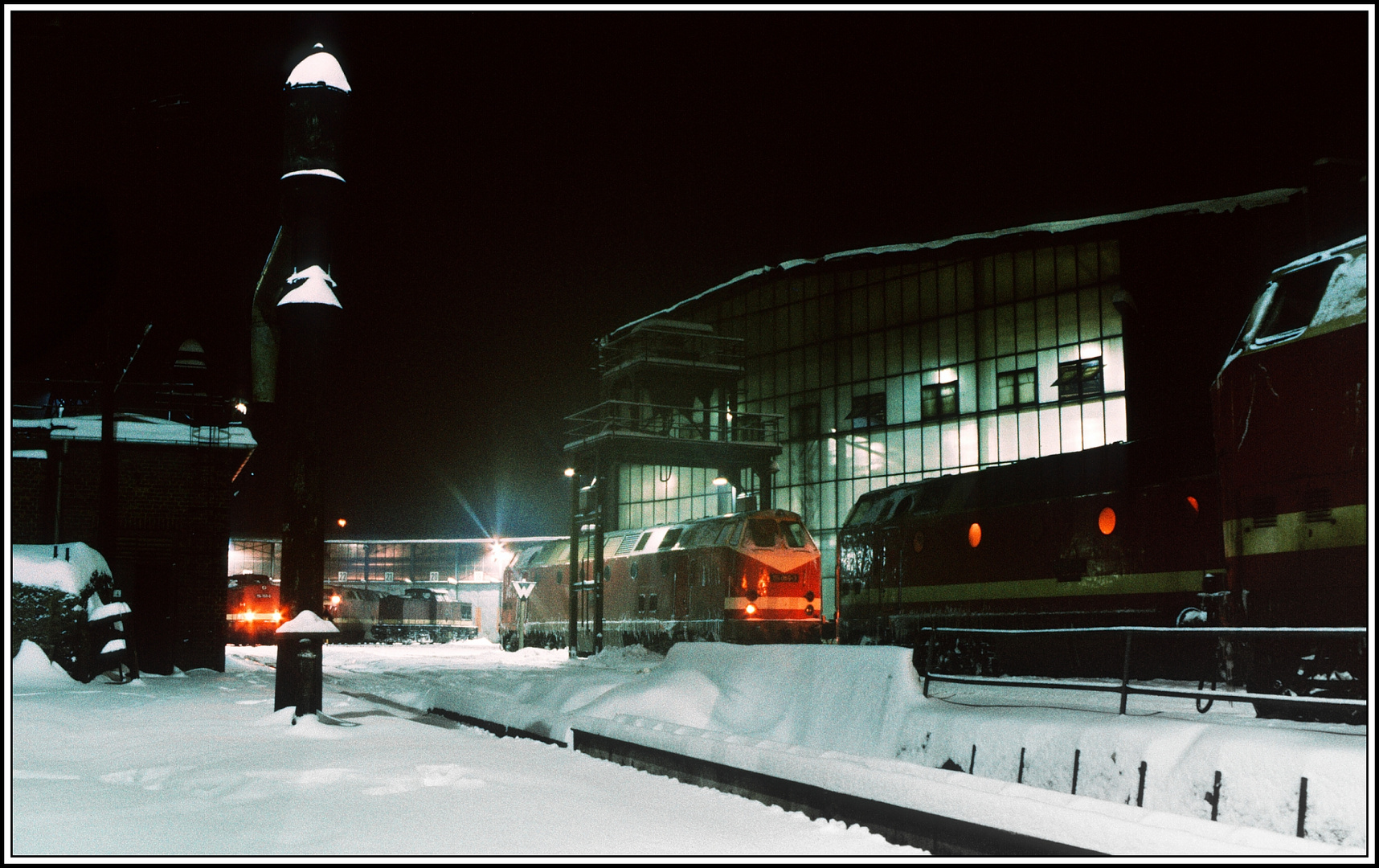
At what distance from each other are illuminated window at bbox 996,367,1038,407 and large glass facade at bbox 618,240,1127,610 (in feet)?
0.20

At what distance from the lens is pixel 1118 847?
453 centimetres

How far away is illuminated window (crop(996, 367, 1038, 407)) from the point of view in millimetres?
41469

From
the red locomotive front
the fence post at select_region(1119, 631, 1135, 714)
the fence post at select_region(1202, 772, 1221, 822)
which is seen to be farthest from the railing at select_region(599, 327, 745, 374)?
the fence post at select_region(1202, 772, 1221, 822)

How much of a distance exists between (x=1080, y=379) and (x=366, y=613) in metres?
31.9

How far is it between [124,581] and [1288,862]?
63.3 feet

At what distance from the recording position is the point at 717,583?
85.4 ft

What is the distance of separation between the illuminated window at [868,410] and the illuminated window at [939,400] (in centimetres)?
203

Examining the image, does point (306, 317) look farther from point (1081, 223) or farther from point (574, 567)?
point (1081, 223)

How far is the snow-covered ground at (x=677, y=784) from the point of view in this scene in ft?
17.7

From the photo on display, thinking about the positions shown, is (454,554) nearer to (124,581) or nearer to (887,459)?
(887,459)

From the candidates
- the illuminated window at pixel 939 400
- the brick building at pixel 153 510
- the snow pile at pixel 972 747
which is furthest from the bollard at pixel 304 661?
the illuminated window at pixel 939 400

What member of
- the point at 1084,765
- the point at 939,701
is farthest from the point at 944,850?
the point at 939,701

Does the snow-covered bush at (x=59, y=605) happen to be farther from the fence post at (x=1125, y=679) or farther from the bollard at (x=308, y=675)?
the fence post at (x=1125, y=679)

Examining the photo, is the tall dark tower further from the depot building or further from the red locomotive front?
the depot building
